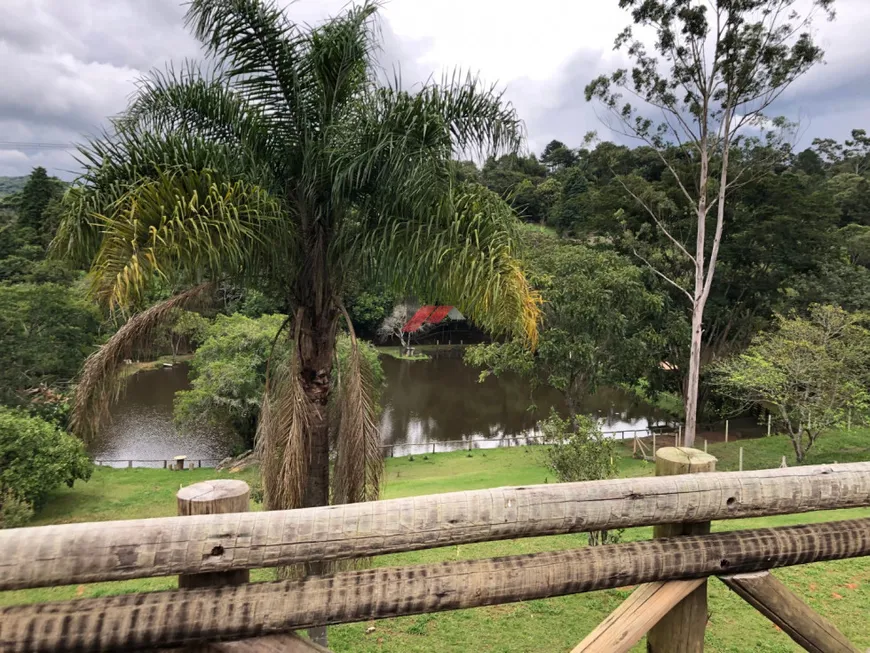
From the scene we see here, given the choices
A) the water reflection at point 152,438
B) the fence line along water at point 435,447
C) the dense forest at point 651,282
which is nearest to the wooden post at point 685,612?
the dense forest at point 651,282

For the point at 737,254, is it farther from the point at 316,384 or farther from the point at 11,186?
the point at 11,186

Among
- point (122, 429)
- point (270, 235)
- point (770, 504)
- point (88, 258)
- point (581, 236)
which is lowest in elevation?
point (122, 429)

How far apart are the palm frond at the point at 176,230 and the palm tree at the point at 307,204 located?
1 centimetres

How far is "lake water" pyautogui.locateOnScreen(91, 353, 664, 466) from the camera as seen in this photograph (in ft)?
56.1

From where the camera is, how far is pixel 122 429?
59.8 feet

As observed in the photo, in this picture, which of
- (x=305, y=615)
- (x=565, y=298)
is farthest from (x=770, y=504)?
(x=565, y=298)

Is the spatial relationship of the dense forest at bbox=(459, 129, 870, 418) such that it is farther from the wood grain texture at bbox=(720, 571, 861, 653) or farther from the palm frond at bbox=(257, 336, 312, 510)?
the wood grain texture at bbox=(720, 571, 861, 653)

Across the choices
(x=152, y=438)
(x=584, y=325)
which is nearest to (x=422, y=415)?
(x=584, y=325)

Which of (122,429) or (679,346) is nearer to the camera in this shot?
(679,346)

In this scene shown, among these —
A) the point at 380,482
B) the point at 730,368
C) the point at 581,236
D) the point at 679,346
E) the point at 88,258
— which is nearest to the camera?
the point at 88,258

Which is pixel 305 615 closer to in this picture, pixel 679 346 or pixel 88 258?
Answer: pixel 88 258

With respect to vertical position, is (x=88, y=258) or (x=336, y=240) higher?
(x=336, y=240)

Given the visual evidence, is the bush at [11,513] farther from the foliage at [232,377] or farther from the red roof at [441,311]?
the red roof at [441,311]

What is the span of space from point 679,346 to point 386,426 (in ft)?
33.6
